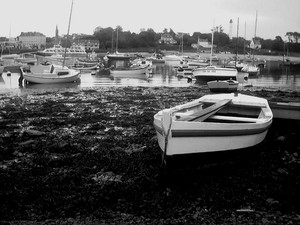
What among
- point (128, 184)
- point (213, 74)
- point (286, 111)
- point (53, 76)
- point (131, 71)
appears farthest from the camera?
point (131, 71)

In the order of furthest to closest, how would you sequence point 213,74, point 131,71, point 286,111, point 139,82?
point 131,71 → point 139,82 → point 213,74 → point 286,111

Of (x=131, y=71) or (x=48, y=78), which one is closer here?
(x=48, y=78)

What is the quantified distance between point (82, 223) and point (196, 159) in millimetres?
2938

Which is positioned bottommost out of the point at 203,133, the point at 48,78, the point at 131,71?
the point at 203,133

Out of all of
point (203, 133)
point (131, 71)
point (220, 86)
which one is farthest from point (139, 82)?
point (203, 133)

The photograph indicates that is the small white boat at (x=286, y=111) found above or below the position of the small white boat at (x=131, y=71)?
below

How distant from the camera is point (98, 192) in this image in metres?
6.75

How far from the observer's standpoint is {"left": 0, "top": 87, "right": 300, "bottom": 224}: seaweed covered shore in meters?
5.84

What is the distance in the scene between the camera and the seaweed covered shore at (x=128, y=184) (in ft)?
19.1

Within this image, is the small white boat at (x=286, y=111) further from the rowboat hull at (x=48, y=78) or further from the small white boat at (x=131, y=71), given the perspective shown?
the small white boat at (x=131, y=71)

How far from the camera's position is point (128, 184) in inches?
280

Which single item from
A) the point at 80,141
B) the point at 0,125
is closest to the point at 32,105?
the point at 0,125

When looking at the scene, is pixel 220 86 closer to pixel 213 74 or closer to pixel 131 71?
pixel 213 74

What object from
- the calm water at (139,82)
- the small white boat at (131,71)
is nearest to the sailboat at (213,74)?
the calm water at (139,82)
